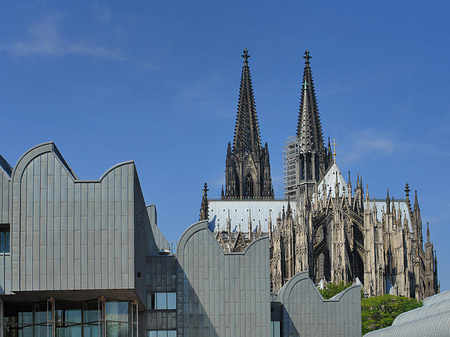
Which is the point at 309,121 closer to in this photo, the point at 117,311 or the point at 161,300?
the point at 161,300

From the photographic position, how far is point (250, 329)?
4531cm

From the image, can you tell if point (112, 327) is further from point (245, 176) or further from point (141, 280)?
point (245, 176)

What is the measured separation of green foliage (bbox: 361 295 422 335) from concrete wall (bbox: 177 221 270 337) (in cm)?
3842

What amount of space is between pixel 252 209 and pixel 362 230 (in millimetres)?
24904

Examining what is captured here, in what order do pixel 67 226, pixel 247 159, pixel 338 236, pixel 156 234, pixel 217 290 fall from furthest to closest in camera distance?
1. pixel 247 159
2. pixel 338 236
3. pixel 156 234
4. pixel 217 290
5. pixel 67 226

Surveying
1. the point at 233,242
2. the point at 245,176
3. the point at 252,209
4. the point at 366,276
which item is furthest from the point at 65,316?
the point at 245,176

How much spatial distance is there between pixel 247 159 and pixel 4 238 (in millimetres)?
108140

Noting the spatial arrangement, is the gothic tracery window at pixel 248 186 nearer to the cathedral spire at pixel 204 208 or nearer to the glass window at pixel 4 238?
the cathedral spire at pixel 204 208

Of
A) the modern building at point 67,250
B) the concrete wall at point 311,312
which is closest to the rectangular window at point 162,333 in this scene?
the modern building at point 67,250

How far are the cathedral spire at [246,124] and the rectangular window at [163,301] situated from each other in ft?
333

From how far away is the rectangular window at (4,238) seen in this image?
38.2 meters

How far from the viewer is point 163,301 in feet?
147

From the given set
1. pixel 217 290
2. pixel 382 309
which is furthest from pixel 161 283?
pixel 382 309

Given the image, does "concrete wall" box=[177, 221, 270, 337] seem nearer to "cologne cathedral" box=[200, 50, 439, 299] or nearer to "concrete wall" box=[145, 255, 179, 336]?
"concrete wall" box=[145, 255, 179, 336]
